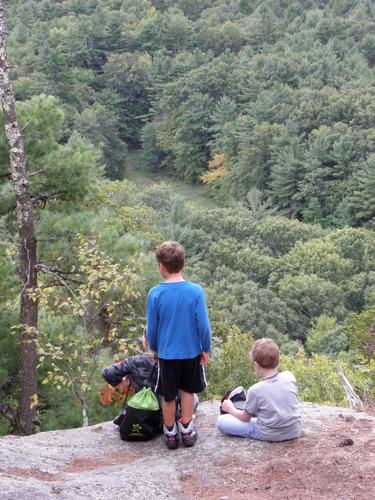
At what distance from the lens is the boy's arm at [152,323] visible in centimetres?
491

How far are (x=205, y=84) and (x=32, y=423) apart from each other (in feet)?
194

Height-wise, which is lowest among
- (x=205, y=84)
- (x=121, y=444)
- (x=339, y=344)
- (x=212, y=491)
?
(x=339, y=344)

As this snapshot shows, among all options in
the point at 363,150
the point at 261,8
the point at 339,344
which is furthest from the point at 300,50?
the point at 339,344

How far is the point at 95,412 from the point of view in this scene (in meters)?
8.52

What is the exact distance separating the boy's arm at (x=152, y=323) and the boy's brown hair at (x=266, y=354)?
74 centimetres

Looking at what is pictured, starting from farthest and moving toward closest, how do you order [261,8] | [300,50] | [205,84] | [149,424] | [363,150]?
[261,8], [300,50], [205,84], [363,150], [149,424]

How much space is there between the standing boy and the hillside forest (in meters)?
1.58

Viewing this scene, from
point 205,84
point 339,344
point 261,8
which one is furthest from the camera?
point 261,8

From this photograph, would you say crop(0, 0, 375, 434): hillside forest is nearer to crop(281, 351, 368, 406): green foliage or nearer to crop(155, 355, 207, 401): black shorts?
crop(281, 351, 368, 406): green foliage

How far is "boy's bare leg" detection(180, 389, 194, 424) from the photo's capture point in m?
5.16

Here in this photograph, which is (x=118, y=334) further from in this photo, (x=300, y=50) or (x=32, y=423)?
(x=300, y=50)

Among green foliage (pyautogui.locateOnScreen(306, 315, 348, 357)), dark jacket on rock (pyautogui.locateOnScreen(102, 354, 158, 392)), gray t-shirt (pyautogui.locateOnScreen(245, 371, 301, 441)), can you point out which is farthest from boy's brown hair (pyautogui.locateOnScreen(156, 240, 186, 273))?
green foliage (pyautogui.locateOnScreen(306, 315, 348, 357))

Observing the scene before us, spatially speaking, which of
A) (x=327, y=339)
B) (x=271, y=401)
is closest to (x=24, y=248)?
(x=271, y=401)

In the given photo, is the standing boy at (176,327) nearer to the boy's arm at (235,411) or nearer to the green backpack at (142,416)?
the green backpack at (142,416)
